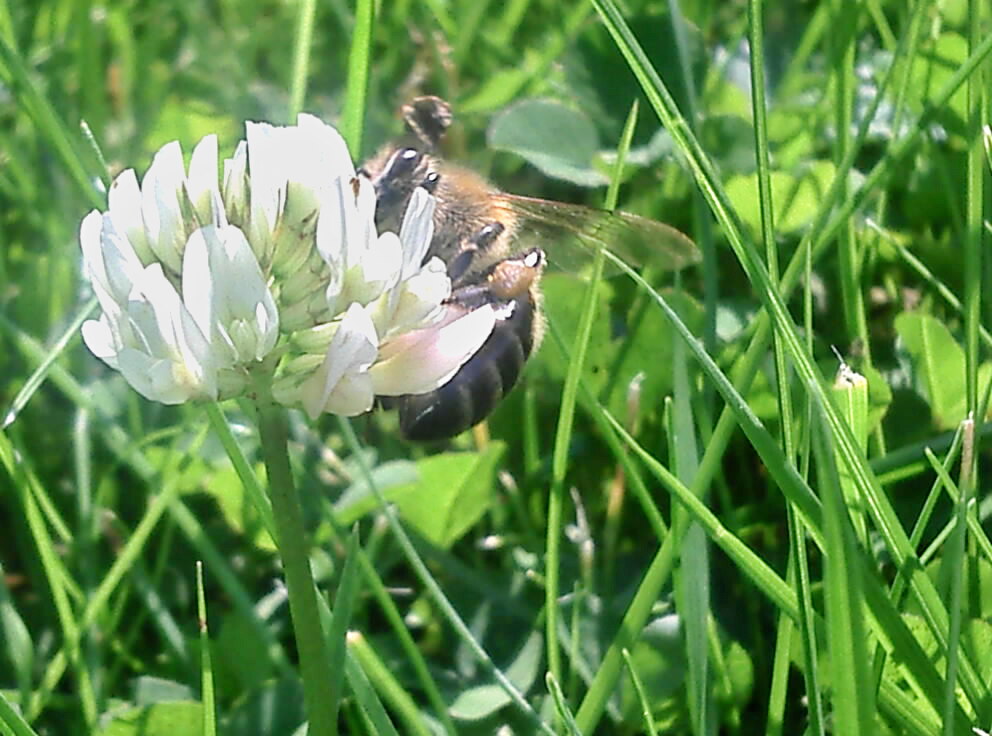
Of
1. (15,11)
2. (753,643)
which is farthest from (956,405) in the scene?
(15,11)

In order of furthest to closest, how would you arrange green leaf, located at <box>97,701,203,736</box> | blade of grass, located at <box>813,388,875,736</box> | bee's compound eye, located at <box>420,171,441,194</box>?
bee's compound eye, located at <box>420,171,441,194</box>, green leaf, located at <box>97,701,203,736</box>, blade of grass, located at <box>813,388,875,736</box>

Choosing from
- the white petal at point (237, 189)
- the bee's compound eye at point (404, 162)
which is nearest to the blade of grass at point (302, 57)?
the bee's compound eye at point (404, 162)

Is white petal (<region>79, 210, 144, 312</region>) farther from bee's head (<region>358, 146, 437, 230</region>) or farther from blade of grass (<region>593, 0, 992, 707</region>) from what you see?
bee's head (<region>358, 146, 437, 230</region>)

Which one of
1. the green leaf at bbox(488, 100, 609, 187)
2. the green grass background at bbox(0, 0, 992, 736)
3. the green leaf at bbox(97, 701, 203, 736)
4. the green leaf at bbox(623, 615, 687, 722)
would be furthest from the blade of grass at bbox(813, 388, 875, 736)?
the green leaf at bbox(488, 100, 609, 187)

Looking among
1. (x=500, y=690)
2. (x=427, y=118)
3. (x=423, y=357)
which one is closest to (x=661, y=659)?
(x=500, y=690)

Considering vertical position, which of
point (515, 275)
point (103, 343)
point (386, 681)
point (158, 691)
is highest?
point (103, 343)

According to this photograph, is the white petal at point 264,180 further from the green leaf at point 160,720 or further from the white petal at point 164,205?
the green leaf at point 160,720

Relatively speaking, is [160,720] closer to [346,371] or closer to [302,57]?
[346,371]
